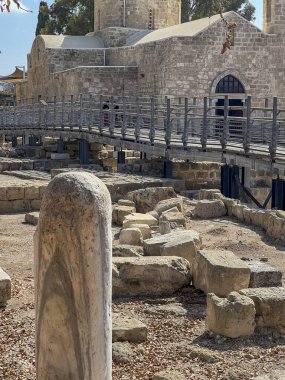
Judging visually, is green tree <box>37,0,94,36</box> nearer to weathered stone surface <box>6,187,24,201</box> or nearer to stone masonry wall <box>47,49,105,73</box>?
stone masonry wall <box>47,49,105,73</box>

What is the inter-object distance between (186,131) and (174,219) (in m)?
5.61

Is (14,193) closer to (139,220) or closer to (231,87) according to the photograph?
(139,220)

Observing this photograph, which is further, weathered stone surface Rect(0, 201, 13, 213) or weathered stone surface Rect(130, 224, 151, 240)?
weathered stone surface Rect(0, 201, 13, 213)

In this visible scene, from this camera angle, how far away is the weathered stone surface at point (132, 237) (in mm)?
9359

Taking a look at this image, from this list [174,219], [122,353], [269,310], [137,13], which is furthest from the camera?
[137,13]

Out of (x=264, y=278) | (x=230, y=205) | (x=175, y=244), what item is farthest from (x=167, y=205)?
(x=264, y=278)

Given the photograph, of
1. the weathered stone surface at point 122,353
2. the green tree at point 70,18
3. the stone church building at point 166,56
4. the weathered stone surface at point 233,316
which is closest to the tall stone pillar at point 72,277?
the weathered stone surface at point 122,353

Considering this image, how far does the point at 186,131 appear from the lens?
15703 millimetres

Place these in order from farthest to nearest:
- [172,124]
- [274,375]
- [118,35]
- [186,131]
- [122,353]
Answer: [118,35] → [172,124] → [186,131] → [122,353] → [274,375]

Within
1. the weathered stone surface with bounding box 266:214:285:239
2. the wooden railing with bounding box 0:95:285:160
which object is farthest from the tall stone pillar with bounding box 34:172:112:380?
the wooden railing with bounding box 0:95:285:160

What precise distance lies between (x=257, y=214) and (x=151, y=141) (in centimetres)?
622

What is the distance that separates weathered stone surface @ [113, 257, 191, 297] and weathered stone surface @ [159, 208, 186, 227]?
2865 mm

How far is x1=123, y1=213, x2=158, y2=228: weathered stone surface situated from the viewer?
34.0ft

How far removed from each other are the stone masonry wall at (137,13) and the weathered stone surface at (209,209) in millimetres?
25760
